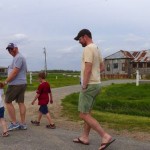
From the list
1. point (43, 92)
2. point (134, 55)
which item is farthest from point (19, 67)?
point (134, 55)

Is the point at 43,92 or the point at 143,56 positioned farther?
the point at 143,56

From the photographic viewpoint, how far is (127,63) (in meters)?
71.4

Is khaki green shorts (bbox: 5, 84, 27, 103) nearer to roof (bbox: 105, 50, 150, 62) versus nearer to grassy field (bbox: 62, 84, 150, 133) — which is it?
grassy field (bbox: 62, 84, 150, 133)

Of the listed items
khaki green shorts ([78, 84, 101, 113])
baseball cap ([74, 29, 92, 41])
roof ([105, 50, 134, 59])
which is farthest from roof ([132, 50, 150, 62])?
khaki green shorts ([78, 84, 101, 113])

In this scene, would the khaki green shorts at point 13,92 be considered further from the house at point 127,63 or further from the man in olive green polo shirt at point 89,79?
the house at point 127,63

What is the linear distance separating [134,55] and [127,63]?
10.6 ft

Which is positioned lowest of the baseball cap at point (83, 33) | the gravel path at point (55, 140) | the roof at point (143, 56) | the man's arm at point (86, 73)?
the gravel path at point (55, 140)

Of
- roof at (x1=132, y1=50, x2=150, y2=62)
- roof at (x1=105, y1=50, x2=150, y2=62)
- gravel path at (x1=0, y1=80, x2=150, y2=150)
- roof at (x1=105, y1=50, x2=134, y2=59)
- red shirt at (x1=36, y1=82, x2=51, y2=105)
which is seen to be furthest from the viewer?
roof at (x1=105, y1=50, x2=134, y2=59)

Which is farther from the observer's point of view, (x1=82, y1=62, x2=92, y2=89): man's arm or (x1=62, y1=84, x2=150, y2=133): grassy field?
(x1=62, y1=84, x2=150, y2=133): grassy field

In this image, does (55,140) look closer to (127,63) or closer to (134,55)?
(127,63)

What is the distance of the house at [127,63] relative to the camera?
69.7 m

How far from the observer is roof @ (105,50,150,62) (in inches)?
2767

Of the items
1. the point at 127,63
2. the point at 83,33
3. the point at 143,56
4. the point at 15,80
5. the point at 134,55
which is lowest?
the point at 15,80

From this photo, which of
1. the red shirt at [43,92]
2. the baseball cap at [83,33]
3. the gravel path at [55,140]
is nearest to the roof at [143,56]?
the red shirt at [43,92]
